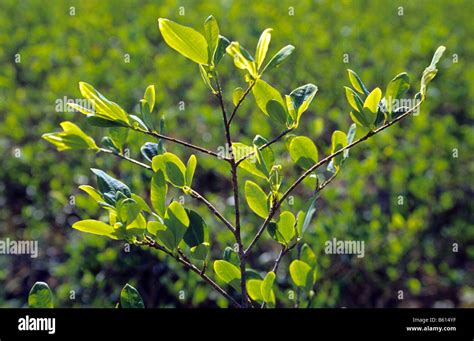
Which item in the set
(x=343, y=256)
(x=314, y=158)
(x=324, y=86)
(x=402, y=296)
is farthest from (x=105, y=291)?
(x=324, y=86)

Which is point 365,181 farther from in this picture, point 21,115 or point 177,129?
point 21,115

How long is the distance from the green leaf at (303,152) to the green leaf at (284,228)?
0.11 metres

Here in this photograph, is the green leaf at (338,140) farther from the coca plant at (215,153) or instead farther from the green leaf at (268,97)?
the green leaf at (268,97)

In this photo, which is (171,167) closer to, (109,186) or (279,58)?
(109,186)

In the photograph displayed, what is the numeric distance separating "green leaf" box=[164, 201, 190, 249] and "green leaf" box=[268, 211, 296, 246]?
0.69 feet

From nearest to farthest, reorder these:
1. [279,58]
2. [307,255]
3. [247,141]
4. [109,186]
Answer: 1. [279,58]
2. [109,186]
3. [307,255]
4. [247,141]

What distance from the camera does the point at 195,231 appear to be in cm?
144

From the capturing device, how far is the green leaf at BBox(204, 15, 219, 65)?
1.22 m

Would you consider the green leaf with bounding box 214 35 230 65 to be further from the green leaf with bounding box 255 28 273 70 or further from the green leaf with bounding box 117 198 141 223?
the green leaf with bounding box 117 198 141 223

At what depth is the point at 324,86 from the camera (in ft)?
13.1

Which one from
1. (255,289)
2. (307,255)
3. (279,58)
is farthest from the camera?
(307,255)

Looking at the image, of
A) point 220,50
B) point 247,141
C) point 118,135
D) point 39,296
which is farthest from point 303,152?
point 247,141

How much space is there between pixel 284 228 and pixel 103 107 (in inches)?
18.0

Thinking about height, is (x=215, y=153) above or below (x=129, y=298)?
above
